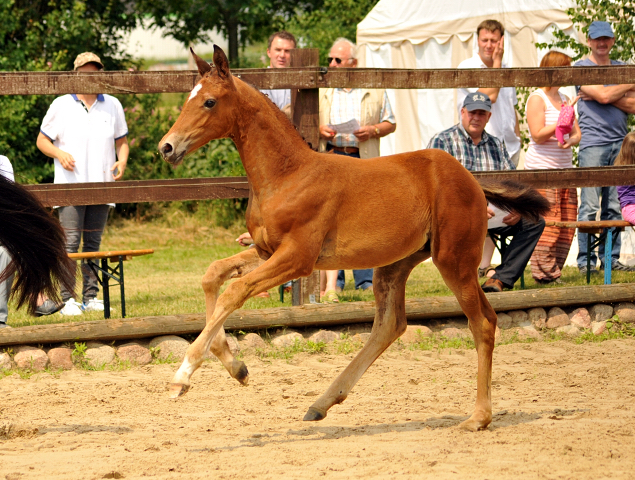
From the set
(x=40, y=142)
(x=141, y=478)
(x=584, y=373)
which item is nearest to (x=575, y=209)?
(x=584, y=373)

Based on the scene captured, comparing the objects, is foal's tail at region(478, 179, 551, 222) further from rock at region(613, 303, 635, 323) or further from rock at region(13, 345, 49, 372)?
rock at region(13, 345, 49, 372)

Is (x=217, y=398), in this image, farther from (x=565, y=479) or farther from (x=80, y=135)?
(x=80, y=135)

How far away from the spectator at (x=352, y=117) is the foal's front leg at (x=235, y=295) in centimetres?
324

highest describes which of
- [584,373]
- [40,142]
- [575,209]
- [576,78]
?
[576,78]

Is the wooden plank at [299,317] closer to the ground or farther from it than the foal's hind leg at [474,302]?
closer to the ground

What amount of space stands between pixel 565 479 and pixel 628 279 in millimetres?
4916

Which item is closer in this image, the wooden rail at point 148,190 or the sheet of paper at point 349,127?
the wooden rail at point 148,190

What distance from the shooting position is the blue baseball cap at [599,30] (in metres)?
8.28

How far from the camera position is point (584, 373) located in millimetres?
5879

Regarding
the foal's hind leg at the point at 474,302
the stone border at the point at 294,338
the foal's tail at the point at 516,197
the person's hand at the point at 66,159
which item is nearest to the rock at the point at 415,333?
the stone border at the point at 294,338

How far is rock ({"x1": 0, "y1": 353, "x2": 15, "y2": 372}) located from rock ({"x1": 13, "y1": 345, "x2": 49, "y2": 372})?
37mm

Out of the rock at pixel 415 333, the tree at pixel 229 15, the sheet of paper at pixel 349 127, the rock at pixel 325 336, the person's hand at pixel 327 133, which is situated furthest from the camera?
the tree at pixel 229 15

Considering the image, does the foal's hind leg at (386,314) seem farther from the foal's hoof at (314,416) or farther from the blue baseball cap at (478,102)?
the blue baseball cap at (478,102)

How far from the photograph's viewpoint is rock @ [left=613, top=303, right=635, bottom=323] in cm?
727
